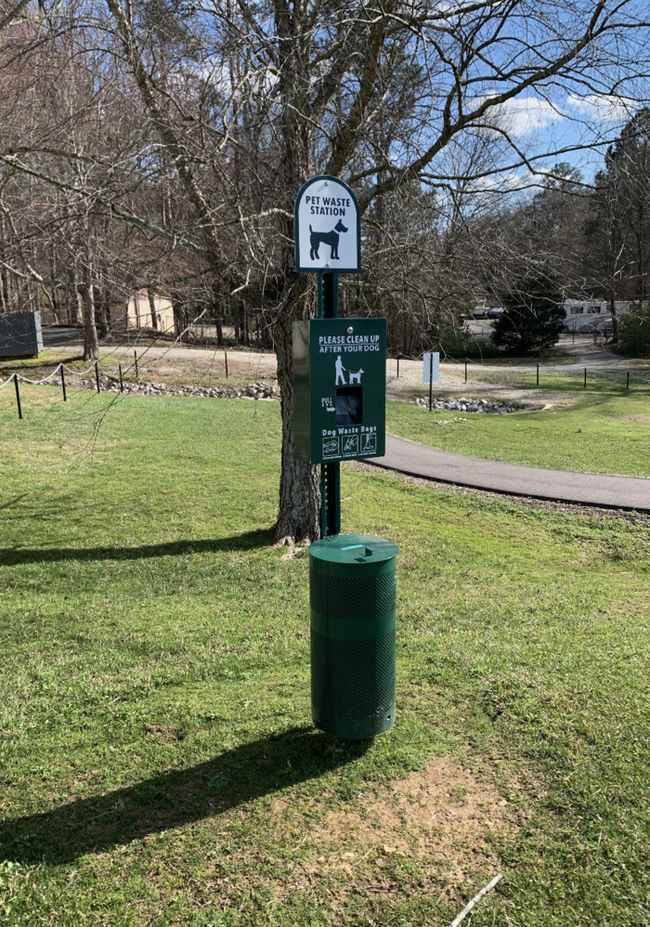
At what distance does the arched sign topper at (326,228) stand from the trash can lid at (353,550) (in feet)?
5.43

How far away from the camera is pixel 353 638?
12.3 feet

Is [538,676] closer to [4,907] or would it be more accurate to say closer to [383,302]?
[4,907]

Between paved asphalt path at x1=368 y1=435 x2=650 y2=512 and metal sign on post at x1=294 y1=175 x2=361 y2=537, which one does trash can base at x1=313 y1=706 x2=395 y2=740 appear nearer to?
Result: metal sign on post at x1=294 y1=175 x2=361 y2=537

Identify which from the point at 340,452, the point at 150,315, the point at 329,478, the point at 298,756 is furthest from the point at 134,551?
the point at 298,756

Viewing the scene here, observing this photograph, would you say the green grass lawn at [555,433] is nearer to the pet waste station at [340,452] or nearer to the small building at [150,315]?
the small building at [150,315]

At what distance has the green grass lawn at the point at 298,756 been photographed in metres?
2.96

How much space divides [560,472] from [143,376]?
18206 mm

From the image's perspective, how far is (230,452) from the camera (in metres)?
16.2

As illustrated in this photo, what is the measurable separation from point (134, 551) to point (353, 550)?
6.29 m

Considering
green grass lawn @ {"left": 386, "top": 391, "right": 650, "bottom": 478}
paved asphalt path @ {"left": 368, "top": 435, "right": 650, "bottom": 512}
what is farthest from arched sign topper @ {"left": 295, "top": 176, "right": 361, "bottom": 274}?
green grass lawn @ {"left": 386, "top": 391, "right": 650, "bottom": 478}

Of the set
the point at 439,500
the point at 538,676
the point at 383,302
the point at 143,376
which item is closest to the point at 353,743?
the point at 538,676

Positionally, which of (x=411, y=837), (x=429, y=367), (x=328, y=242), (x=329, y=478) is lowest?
(x=411, y=837)

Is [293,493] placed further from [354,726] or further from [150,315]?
[354,726]

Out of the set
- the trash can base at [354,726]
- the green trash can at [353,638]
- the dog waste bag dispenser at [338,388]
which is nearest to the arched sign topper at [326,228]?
the dog waste bag dispenser at [338,388]
